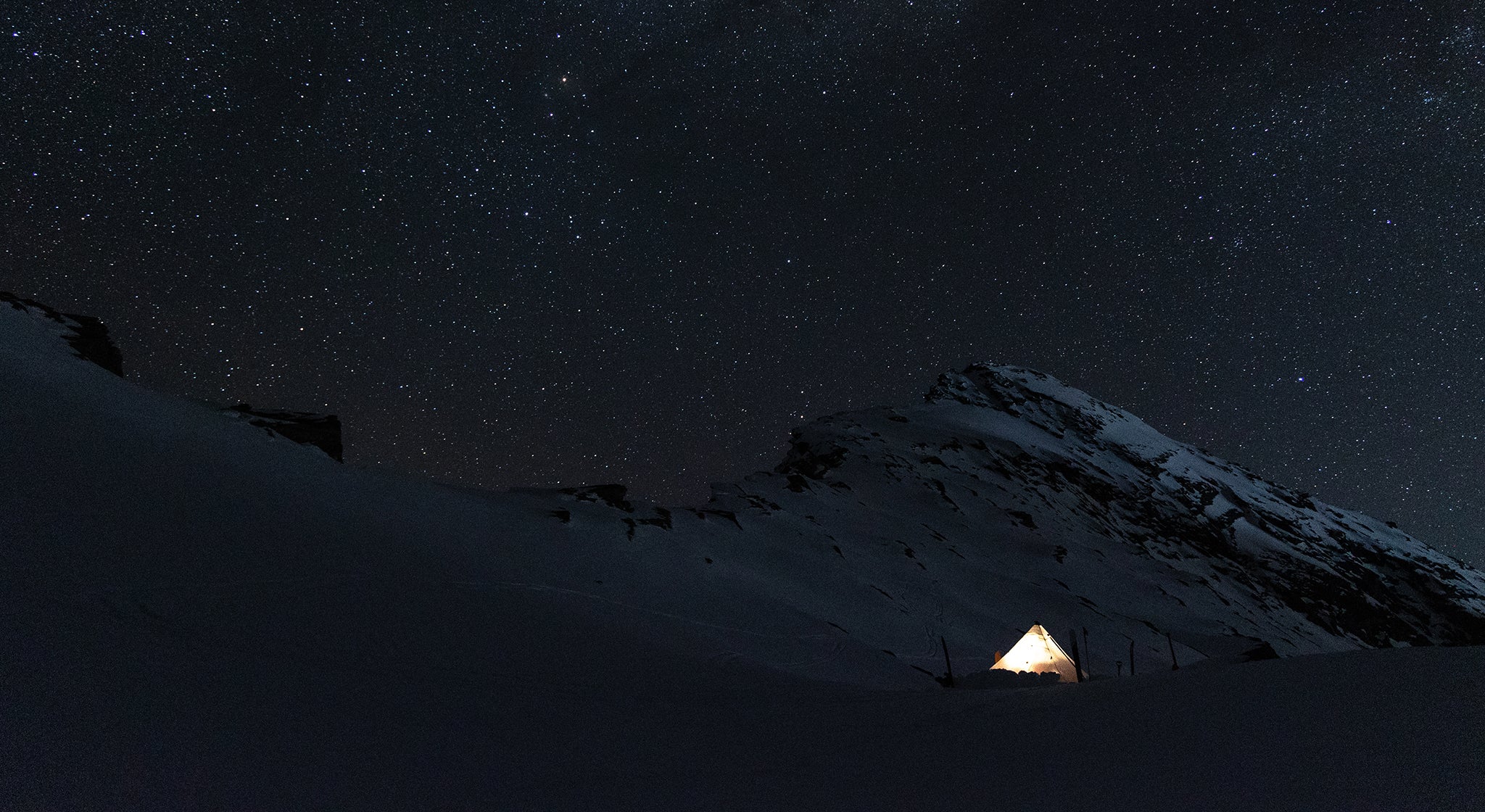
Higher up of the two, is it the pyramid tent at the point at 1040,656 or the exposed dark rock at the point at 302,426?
the exposed dark rock at the point at 302,426

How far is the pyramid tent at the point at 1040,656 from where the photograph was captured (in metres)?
23.9

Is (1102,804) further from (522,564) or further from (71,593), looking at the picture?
(522,564)

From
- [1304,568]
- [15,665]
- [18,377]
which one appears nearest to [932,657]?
[15,665]

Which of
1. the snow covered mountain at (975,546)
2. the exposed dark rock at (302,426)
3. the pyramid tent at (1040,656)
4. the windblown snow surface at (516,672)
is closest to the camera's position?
the windblown snow surface at (516,672)

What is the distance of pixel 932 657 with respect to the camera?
30859 millimetres

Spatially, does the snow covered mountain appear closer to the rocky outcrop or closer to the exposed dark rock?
the rocky outcrop

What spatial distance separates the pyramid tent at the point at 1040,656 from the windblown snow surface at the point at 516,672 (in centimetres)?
359

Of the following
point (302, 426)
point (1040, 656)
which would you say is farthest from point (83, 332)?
point (1040, 656)

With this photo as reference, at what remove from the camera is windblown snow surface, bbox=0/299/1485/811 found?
6.29m

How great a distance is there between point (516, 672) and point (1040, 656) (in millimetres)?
18475

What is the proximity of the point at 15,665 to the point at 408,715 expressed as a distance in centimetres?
434

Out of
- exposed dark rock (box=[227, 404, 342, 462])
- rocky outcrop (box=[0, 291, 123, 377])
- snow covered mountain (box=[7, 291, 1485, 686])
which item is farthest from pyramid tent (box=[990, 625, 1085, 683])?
rocky outcrop (box=[0, 291, 123, 377])

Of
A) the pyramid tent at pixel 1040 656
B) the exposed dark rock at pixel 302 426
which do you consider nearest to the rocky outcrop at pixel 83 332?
the exposed dark rock at pixel 302 426

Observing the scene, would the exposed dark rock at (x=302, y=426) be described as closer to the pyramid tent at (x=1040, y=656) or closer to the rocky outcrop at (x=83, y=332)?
the rocky outcrop at (x=83, y=332)
